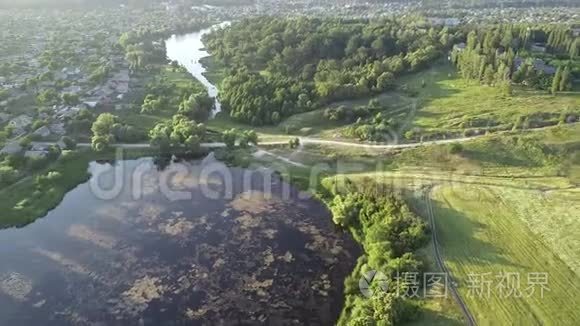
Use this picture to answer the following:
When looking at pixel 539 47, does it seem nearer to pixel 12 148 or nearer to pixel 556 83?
pixel 556 83

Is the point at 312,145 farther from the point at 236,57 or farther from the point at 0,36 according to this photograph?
the point at 0,36

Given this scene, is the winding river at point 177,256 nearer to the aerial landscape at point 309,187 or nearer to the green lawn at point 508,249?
the aerial landscape at point 309,187

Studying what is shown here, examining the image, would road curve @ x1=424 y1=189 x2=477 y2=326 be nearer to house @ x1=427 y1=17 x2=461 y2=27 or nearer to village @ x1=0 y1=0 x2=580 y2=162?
village @ x1=0 y1=0 x2=580 y2=162

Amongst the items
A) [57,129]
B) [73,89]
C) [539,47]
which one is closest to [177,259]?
[57,129]

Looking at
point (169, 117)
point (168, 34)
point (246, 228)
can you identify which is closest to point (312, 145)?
point (246, 228)

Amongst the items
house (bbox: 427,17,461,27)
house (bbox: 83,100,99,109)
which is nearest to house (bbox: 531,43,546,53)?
house (bbox: 427,17,461,27)

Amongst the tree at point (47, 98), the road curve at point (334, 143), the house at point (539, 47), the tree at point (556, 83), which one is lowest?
the road curve at point (334, 143)

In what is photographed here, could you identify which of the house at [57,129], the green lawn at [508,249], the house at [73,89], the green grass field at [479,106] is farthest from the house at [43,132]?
the green lawn at [508,249]
